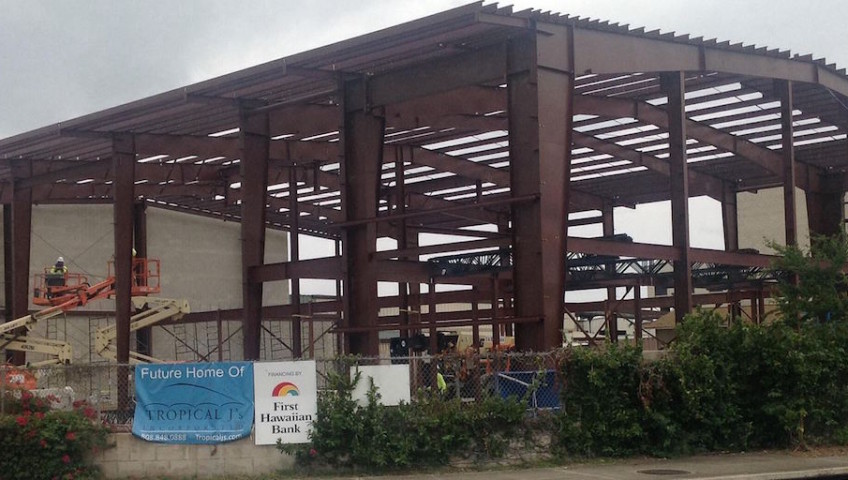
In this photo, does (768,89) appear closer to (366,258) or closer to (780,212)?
(366,258)

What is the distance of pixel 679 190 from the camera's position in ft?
112

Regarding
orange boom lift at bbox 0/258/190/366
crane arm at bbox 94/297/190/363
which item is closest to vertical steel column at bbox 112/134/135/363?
orange boom lift at bbox 0/258/190/366

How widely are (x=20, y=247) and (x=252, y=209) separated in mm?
16873

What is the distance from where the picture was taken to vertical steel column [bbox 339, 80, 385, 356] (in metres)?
32.9

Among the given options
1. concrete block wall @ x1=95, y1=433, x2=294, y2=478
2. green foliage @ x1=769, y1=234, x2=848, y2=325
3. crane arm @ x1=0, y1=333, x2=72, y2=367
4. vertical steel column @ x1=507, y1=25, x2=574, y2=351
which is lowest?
concrete block wall @ x1=95, y1=433, x2=294, y2=478

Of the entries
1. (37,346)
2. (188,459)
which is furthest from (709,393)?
(37,346)

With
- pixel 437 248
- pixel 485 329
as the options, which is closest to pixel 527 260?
pixel 437 248

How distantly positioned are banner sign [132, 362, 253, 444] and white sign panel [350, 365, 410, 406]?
205 cm

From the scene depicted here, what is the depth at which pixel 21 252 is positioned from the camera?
4912 centimetres

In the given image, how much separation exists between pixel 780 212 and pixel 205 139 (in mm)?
51412

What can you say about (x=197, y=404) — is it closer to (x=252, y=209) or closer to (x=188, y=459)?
(x=188, y=459)

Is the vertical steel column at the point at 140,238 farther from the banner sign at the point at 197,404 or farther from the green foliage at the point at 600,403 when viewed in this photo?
the green foliage at the point at 600,403

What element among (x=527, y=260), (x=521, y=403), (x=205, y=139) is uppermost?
(x=205, y=139)

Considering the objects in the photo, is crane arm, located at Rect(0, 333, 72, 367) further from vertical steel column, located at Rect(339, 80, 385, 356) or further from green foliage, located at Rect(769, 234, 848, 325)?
green foliage, located at Rect(769, 234, 848, 325)
